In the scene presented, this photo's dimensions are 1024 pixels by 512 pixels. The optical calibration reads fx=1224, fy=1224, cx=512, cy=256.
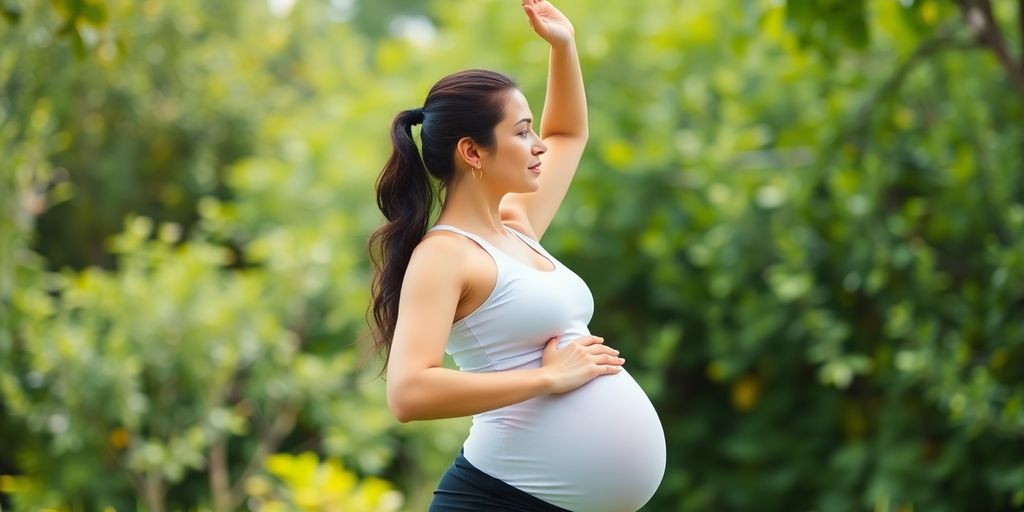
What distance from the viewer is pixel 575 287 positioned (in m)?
2.09

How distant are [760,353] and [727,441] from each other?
20.6 inches

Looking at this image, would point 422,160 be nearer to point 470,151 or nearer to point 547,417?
point 470,151

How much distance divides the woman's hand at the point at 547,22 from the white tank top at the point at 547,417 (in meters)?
0.49

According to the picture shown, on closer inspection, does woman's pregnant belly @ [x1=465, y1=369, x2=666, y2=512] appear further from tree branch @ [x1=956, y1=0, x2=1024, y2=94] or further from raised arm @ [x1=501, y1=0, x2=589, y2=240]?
tree branch @ [x1=956, y1=0, x2=1024, y2=94]

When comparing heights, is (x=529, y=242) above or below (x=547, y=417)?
above

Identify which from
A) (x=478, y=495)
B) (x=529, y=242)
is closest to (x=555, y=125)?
(x=529, y=242)

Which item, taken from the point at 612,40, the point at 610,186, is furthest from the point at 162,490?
the point at 612,40

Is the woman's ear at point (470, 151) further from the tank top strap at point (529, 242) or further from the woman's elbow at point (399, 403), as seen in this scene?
the woman's elbow at point (399, 403)

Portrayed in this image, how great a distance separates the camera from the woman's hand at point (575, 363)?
1.98m

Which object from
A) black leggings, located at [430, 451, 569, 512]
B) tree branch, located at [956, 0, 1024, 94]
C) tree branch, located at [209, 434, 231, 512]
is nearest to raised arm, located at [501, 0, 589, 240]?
black leggings, located at [430, 451, 569, 512]

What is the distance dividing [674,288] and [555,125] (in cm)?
330

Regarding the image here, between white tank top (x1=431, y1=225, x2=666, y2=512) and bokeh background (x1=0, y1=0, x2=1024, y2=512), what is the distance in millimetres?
2330

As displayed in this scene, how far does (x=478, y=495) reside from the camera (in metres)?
2.07

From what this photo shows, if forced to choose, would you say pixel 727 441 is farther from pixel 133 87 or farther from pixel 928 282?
pixel 133 87
